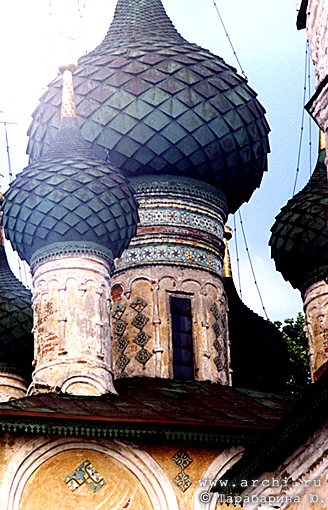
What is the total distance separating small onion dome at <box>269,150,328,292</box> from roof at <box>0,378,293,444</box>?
235cm

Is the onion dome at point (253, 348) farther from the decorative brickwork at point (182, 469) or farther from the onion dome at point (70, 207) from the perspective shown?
the decorative brickwork at point (182, 469)

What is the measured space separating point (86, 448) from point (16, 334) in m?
4.46

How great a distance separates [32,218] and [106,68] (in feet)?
8.44

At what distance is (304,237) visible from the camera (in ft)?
49.3

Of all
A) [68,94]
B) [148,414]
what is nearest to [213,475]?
[148,414]

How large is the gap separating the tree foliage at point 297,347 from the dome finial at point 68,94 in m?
5.91

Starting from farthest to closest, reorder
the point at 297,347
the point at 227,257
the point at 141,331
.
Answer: the point at 297,347
the point at 227,257
the point at 141,331

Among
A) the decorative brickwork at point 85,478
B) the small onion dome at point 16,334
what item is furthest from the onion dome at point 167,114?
the decorative brickwork at point 85,478

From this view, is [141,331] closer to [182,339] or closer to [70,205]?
[182,339]

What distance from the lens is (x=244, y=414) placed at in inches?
478

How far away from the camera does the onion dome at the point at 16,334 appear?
15.6 meters

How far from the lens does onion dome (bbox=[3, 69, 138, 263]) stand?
13.1 metres

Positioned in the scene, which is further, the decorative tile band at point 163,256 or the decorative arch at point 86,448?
the decorative tile band at point 163,256

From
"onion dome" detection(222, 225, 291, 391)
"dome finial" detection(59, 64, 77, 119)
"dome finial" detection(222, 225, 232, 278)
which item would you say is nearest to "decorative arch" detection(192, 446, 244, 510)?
"onion dome" detection(222, 225, 291, 391)
